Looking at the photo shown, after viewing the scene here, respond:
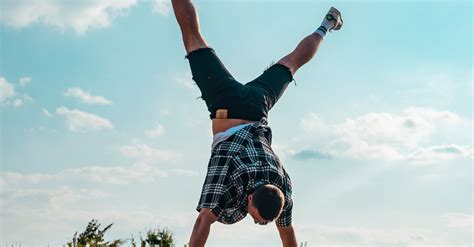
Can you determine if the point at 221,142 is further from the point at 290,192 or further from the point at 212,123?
the point at 290,192

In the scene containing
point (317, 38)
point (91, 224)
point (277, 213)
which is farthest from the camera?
point (91, 224)

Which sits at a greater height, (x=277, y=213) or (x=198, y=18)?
(x=198, y=18)

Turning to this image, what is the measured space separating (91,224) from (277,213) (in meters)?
5.83

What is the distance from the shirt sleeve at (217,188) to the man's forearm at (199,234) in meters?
0.15

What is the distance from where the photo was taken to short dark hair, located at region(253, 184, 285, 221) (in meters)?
5.90

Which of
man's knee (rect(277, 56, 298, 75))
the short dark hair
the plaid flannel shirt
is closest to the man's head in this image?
the short dark hair

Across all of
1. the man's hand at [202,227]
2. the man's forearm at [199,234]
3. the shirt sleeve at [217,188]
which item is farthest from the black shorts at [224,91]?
the man's forearm at [199,234]

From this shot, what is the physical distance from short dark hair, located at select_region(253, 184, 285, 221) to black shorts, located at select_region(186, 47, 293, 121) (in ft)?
3.64

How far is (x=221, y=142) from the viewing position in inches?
268

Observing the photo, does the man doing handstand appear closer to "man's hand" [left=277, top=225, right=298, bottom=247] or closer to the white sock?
"man's hand" [left=277, top=225, right=298, bottom=247]

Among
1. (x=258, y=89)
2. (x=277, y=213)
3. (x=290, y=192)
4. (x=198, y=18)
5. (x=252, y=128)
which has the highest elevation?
(x=198, y=18)

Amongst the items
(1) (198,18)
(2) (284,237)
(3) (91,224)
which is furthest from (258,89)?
(3) (91,224)

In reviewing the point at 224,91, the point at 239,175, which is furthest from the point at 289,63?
the point at 239,175

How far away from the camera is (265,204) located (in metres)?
5.91
